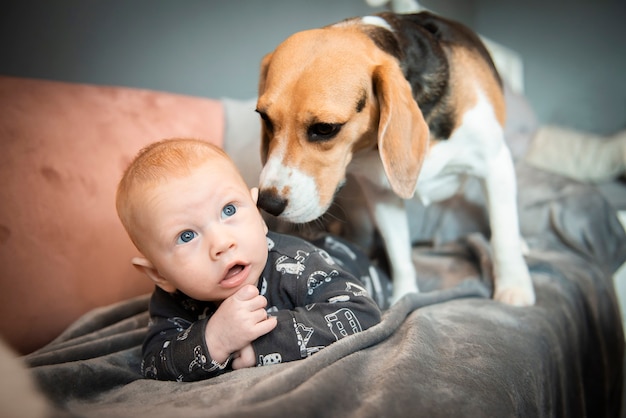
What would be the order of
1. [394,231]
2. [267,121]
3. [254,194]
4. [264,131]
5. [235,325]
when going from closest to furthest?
[235,325]
[254,194]
[267,121]
[264,131]
[394,231]

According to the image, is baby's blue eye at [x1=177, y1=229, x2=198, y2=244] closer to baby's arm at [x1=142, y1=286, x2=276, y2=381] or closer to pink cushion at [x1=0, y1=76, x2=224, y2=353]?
baby's arm at [x1=142, y1=286, x2=276, y2=381]

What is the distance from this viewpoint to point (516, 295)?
131 cm

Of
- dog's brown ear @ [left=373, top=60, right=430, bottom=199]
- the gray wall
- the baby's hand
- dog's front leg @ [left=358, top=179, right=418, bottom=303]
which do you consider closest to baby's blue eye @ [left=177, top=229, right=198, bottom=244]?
the baby's hand

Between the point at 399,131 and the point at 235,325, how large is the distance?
574mm

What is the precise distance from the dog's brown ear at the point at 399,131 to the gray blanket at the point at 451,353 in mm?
303

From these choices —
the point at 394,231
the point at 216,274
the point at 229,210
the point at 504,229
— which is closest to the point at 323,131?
the point at 229,210

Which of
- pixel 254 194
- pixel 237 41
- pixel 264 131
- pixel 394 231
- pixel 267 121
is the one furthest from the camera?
pixel 237 41

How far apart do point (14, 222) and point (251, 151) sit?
788 millimetres

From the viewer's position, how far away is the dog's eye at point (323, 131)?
1.10 metres

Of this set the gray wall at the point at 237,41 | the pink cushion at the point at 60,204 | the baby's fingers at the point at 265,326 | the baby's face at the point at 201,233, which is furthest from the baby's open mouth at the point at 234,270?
the gray wall at the point at 237,41

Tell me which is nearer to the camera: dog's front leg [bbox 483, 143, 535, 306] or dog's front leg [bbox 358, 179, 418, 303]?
dog's front leg [bbox 483, 143, 535, 306]

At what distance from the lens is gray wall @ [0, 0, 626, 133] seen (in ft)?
5.13

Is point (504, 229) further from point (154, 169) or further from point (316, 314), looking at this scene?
point (154, 169)

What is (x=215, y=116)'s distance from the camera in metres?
1.81
